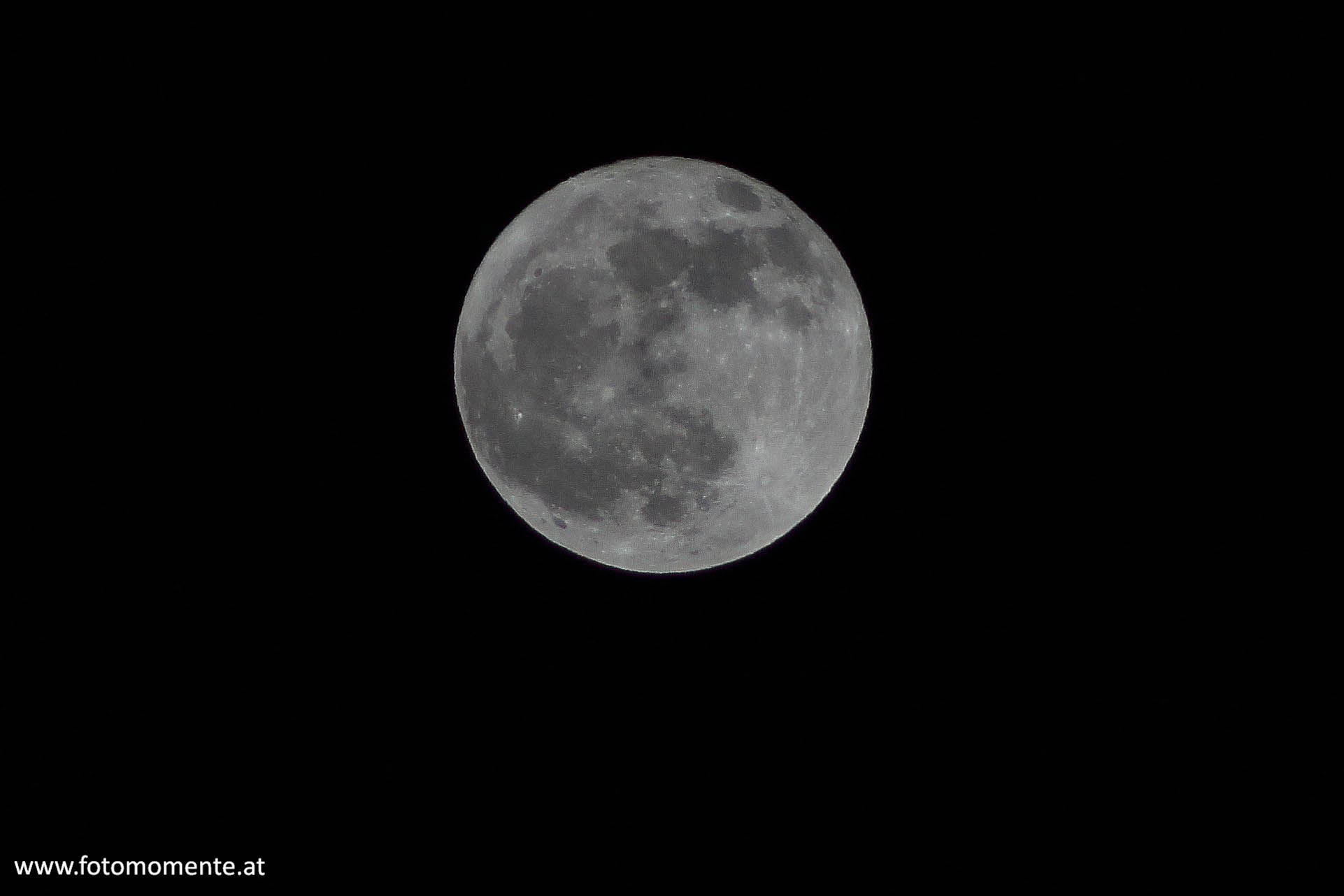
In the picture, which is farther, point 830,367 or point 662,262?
point 830,367

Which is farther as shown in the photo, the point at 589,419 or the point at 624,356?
the point at 589,419

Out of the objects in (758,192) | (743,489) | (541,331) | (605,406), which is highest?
(758,192)

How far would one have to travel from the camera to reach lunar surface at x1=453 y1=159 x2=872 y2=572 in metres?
4.48

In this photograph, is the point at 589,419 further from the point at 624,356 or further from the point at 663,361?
the point at 663,361

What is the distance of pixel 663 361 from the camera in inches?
175

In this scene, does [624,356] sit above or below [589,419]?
above

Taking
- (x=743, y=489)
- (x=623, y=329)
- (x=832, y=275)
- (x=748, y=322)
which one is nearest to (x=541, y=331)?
(x=623, y=329)

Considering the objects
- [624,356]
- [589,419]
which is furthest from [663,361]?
[589,419]

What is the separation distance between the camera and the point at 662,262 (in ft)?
14.9

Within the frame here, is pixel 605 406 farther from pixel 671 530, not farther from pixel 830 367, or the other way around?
pixel 830 367

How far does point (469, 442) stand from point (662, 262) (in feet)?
6.41

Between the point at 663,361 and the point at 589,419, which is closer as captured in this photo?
the point at 663,361

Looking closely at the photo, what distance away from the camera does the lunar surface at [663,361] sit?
4484mm

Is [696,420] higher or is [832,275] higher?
[832,275]
